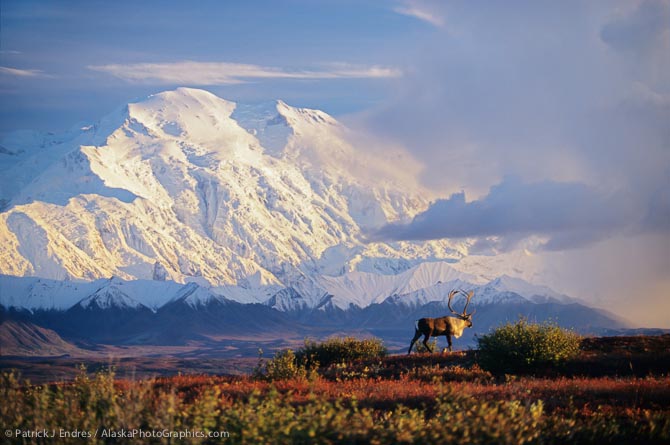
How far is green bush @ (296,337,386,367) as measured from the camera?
124 feet

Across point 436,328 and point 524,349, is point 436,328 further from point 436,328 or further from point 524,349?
point 524,349

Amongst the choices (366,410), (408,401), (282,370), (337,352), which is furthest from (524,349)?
(366,410)

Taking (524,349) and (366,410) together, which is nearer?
(366,410)

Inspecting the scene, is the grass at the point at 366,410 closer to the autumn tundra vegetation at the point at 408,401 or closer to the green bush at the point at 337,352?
the autumn tundra vegetation at the point at 408,401

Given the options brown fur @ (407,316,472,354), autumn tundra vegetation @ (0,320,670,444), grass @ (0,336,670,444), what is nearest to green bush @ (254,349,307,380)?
autumn tundra vegetation @ (0,320,670,444)

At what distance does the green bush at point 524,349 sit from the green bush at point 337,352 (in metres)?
6.84

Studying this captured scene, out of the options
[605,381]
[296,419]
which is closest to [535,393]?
[605,381]

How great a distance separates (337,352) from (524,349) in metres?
9.72

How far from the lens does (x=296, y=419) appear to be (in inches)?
699

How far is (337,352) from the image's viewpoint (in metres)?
38.4

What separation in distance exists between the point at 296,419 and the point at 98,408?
5531 mm

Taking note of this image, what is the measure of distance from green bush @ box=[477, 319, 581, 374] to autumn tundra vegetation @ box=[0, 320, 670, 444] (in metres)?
0.04

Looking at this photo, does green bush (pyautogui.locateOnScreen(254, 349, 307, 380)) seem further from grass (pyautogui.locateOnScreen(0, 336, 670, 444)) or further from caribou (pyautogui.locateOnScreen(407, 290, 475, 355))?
caribou (pyautogui.locateOnScreen(407, 290, 475, 355))

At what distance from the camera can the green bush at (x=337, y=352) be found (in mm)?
37906
